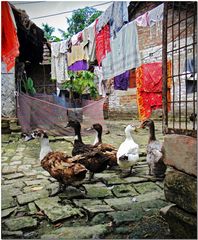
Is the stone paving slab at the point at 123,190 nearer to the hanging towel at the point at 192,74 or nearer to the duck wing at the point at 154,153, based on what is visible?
the duck wing at the point at 154,153

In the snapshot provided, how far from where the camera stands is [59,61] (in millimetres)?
9812

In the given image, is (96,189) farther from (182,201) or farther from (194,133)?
(194,133)

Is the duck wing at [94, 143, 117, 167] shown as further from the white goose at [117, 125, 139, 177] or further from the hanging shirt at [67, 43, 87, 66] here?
the hanging shirt at [67, 43, 87, 66]

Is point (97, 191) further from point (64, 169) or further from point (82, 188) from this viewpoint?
point (64, 169)

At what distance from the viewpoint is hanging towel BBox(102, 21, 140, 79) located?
573cm

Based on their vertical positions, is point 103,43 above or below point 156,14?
below

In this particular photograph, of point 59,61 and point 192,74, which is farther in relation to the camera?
point 59,61

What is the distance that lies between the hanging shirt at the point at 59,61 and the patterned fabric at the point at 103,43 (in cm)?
253

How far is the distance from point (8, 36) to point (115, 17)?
10.7ft

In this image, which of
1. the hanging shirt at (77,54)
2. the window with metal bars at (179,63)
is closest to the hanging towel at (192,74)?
the window with metal bars at (179,63)

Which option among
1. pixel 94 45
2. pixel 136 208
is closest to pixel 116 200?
pixel 136 208

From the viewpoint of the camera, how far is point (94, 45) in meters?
7.34

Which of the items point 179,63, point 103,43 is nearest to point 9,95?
point 103,43

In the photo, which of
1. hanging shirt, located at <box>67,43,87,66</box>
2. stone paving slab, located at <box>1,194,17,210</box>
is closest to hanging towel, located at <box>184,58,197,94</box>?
stone paving slab, located at <box>1,194,17,210</box>
